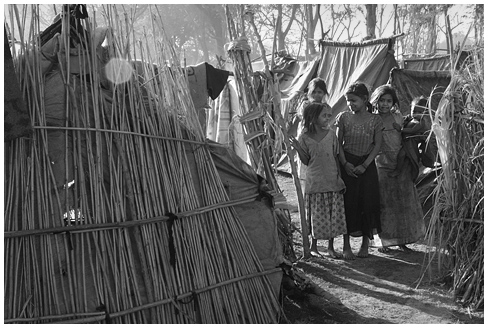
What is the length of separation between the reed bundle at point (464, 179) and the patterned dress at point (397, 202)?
1.05 meters

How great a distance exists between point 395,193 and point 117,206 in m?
2.62

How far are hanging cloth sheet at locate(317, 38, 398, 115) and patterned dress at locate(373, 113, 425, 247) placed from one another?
12.9ft

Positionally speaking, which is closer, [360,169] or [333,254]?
[360,169]

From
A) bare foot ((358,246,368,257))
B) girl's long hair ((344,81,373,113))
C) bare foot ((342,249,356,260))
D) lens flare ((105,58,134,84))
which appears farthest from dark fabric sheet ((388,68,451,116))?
lens flare ((105,58,134,84))

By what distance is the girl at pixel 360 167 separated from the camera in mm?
4344

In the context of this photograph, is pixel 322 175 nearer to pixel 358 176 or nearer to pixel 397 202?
pixel 358 176

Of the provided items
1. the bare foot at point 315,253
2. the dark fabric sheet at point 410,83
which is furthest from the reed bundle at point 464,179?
the dark fabric sheet at point 410,83

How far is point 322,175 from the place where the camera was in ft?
14.2

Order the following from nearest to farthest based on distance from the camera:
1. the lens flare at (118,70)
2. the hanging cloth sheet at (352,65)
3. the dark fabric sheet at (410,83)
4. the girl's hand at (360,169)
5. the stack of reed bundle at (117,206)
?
the stack of reed bundle at (117,206) < the lens flare at (118,70) < the girl's hand at (360,169) < the dark fabric sheet at (410,83) < the hanging cloth sheet at (352,65)

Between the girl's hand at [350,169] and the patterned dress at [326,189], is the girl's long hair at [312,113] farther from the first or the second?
the girl's hand at [350,169]

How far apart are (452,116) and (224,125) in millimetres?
4220

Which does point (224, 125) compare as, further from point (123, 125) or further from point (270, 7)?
point (270, 7)

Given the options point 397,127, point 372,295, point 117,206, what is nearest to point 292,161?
point 397,127

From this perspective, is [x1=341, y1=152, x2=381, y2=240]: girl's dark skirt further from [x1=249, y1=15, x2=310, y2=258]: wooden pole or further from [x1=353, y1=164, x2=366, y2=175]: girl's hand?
[x1=249, y1=15, x2=310, y2=258]: wooden pole
